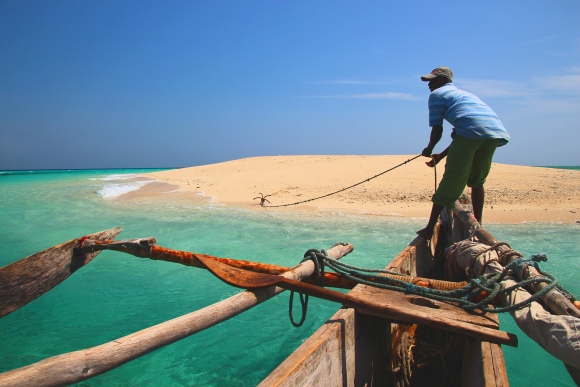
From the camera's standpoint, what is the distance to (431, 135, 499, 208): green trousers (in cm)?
350

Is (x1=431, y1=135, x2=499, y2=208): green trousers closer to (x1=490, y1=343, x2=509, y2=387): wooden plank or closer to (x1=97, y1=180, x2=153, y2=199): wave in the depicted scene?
(x1=490, y1=343, x2=509, y2=387): wooden plank

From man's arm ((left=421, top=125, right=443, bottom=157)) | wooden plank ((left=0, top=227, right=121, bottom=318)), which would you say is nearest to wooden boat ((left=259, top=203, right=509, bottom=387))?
Result: man's arm ((left=421, top=125, right=443, bottom=157))

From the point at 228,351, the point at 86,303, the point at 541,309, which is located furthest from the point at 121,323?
the point at 541,309

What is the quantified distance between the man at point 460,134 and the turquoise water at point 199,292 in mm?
1733

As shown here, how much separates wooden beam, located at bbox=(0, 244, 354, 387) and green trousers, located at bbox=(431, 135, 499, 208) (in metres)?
2.39

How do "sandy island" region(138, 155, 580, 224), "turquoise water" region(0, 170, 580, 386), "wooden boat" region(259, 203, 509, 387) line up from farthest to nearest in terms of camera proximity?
"sandy island" region(138, 155, 580, 224) → "turquoise water" region(0, 170, 580, 386) → "wooden boat" region(259, 203, 509, 387)

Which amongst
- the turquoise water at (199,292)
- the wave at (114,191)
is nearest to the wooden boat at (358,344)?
the turquoise water at (199,292)

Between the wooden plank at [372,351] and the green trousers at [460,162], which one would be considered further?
the green trousers at [460,162]

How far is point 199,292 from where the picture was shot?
5262 mm

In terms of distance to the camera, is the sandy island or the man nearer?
the man

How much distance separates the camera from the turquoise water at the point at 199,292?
11.4ft

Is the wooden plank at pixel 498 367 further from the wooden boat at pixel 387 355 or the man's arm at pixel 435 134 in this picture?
the man's arm at pixel 435 134

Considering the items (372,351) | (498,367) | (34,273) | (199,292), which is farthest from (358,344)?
(199,292)

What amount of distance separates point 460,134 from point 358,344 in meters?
2.40
